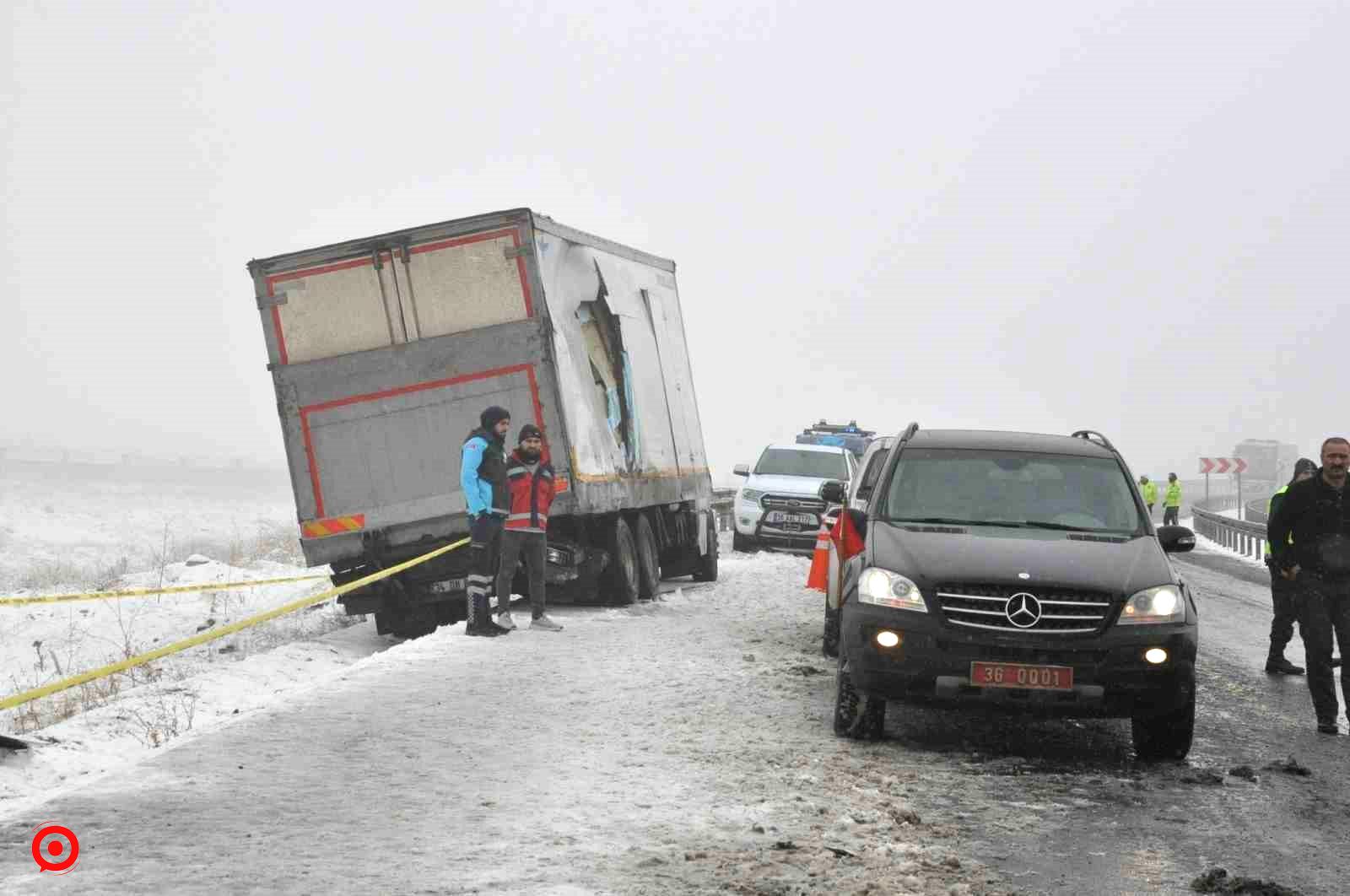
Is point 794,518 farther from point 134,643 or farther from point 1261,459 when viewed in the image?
point 1261,459

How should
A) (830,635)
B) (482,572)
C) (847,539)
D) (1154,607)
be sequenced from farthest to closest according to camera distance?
(482,572) < (830,635) < (847,539) < (1154,607)

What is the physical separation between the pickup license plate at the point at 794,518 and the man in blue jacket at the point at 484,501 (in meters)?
13.3

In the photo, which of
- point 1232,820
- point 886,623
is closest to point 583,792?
point 886,623

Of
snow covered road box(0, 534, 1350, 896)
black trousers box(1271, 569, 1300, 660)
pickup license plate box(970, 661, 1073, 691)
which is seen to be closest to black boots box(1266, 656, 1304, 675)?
black trousers box(1271, 569, 1300, 660)

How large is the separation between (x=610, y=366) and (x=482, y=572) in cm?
377

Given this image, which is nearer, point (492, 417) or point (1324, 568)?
point (1324, 568)

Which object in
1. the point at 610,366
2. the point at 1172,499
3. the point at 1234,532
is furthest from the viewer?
the point at 1172,499

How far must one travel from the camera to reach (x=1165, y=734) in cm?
852

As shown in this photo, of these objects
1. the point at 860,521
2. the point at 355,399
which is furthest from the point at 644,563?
the point at 860,521

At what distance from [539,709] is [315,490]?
5454 millimetres

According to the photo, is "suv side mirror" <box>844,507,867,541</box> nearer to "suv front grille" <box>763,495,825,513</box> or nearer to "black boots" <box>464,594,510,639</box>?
"black boots" <box>464,594,510,639</box>

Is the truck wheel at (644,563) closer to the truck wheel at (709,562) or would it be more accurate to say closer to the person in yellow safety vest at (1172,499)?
the truck wheel at (709,562)

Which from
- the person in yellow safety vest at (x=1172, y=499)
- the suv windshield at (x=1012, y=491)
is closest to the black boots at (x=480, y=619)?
the suv windshield at (x=1012, y=491)

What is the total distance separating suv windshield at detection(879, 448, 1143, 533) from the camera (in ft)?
31.1
